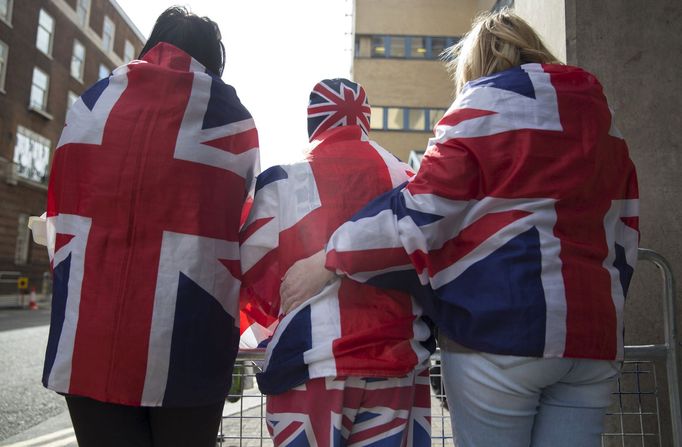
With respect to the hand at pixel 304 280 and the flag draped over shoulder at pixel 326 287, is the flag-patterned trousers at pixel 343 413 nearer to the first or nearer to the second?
the flag draped over shoulder at pixel 326 287

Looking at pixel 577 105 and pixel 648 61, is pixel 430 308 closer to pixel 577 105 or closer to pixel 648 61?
pixel 577 105

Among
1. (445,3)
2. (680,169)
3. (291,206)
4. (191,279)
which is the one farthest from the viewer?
(445,3)

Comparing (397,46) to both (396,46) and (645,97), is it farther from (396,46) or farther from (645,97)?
(645,97)

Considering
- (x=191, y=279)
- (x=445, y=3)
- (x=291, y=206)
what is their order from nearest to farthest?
(x=191, y=279), (x=291, y=206), (x=445, y=3)

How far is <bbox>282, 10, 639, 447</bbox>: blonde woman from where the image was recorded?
1393 mm

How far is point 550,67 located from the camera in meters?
1.56

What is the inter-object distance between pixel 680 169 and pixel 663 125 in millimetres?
253

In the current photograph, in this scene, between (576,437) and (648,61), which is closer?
(576,437)

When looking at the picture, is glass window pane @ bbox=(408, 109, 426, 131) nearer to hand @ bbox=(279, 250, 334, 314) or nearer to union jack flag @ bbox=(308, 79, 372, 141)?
union jack flag @ bbox=(308, 79, 372, 141)

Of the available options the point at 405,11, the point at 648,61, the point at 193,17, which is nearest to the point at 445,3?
the point at 405,11

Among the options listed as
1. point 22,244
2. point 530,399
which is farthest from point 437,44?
point 530,399

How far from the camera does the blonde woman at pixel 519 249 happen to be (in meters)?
1.39

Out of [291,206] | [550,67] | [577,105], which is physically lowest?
[291,206]

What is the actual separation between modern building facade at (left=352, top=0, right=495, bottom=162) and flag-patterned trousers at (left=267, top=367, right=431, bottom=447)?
21.7 m
